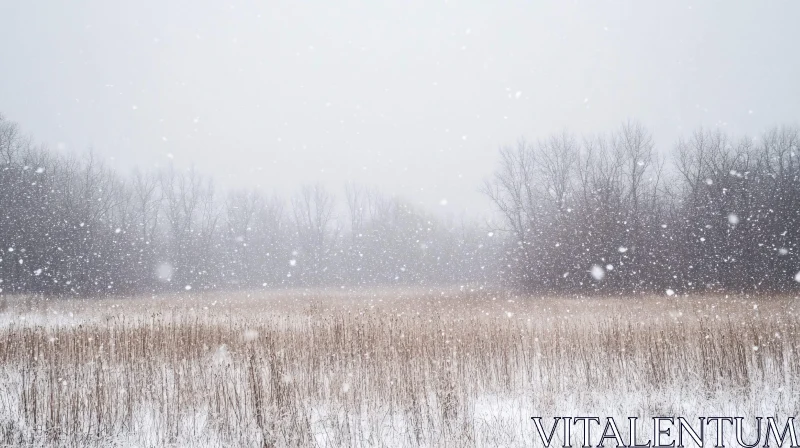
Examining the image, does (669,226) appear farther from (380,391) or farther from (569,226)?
(380,391)

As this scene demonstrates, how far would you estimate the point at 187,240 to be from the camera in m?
44.8

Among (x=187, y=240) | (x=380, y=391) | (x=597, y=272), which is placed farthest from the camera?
(x=187, y=240)

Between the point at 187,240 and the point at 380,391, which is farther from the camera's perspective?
the point at 187,240

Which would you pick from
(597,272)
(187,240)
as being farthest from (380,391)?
(187,240)

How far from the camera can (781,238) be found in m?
23.4

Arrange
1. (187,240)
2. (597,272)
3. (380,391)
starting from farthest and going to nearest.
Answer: (187,240) < (597,272) < (380,391)

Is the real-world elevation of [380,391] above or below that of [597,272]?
below

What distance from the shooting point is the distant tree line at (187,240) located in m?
27.4

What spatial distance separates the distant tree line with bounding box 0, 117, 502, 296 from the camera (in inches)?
1080

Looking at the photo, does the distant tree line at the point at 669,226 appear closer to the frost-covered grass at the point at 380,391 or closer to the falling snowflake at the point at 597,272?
the falling snowflake at the point at 597,272

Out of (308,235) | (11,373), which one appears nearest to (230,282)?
(308,235)

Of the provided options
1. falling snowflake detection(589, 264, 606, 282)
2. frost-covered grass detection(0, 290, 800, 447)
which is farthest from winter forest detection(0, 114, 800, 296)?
frost-covered grass detection(0, 290, 800, 447)

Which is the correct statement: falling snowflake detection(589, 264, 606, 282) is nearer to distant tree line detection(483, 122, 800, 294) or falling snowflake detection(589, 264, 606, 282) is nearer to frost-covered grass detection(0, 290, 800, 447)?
distant tree line detection(483, 122, 800, 294)

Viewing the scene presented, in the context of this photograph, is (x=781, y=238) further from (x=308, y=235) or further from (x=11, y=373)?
(x=308, y=235)
